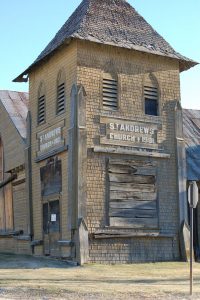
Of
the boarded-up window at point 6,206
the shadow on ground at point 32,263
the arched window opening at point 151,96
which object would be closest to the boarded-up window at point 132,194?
the arched window opening at point 151,96

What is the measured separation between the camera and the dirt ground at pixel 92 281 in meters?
11.8

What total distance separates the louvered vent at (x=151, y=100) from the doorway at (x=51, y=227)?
5.30 m

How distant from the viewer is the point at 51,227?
72.1ft

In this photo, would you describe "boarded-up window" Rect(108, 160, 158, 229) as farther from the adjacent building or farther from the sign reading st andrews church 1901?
the adjacent building

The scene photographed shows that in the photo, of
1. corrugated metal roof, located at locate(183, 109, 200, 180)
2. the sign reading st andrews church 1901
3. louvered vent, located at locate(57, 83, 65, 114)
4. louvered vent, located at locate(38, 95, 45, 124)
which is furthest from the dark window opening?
corrugated metal roof, located at locate(183, 109, 200, 180)

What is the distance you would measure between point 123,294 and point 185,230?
33.6 ft

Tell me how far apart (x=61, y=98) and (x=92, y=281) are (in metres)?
9.50

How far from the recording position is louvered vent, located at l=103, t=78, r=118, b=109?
842 inches

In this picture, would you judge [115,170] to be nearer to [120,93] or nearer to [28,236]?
[120,93]

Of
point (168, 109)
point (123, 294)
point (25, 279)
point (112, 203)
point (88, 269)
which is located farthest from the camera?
point (168, 109)

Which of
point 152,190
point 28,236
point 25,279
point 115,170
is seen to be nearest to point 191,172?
point 152,190

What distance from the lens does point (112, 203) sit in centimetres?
2059

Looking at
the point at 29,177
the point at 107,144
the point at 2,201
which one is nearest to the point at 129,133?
the point at 107,144

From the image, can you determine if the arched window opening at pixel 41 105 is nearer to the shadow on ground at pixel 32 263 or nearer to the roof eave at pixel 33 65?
the roof eave at pixel 33 65
